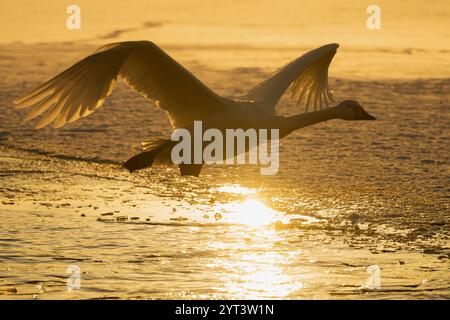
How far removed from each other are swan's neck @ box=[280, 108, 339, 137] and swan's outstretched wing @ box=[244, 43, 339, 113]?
32 cm

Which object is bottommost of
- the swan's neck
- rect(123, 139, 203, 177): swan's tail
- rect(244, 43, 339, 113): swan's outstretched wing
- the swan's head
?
rect(123, 139, 203, 177): swan's tail

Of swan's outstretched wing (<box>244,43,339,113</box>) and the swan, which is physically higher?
swan's outstretched wing (<box>244,43,339,113</box>)

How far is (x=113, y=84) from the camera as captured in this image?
10570 mm

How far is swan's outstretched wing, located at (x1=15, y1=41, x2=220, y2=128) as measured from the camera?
33.3 feet

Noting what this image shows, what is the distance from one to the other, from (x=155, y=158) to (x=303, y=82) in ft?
8.58

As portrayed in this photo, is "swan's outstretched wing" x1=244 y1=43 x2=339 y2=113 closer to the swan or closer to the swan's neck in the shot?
the swan

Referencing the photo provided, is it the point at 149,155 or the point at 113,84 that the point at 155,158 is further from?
the point at 113,84

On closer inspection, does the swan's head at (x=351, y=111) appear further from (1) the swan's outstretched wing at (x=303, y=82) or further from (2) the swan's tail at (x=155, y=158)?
(2) the swan's tail at (x=155, y=158)

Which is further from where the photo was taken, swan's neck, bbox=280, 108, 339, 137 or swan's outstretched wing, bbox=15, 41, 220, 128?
swan's neck, bbox=280, 108, 339, 137

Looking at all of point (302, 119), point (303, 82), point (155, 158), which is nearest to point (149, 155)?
point (155, 158)

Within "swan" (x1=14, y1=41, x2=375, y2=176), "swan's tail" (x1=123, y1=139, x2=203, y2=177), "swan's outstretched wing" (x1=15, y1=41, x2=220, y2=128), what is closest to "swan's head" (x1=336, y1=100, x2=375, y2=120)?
"swan" (x1=14, y1=41, x2=375, y2=176)

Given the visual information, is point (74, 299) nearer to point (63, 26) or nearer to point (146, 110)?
point (146, 110)
